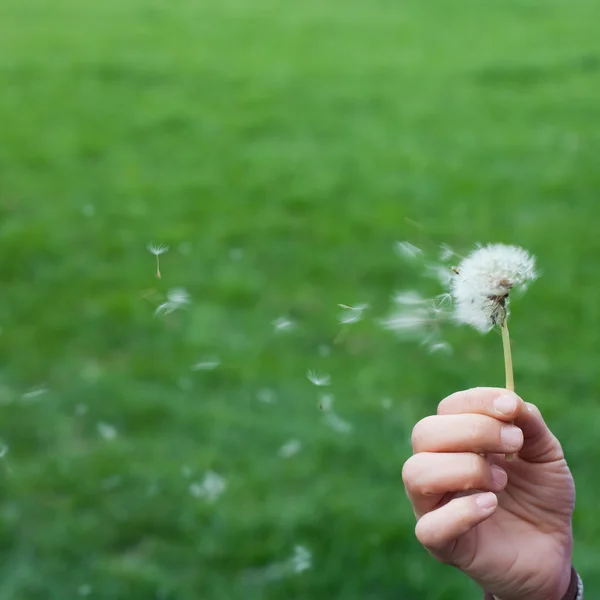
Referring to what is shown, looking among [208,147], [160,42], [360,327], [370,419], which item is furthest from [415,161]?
[160,42]

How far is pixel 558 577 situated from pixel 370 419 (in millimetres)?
1349

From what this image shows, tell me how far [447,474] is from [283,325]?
2.03m

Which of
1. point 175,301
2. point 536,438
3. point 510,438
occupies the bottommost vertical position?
point 175,301

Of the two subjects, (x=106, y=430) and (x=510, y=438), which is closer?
(x=510, y=438)

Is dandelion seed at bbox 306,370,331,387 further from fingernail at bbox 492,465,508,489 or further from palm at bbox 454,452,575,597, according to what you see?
fingernail at bbox 492,465,508,489

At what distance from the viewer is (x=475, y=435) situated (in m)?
1.10

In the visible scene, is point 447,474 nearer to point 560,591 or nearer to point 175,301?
point 560,591

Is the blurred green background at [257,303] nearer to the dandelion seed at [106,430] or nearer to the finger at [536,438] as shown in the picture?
the dandelion seed at [106,430]

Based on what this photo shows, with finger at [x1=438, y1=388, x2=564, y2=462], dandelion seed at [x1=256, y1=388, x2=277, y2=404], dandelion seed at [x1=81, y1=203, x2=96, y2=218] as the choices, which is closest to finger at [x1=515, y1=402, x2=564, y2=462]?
finger at [x1=438, y1=388, x2=564, y2=462]

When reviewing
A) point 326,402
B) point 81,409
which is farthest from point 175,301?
point 326,402

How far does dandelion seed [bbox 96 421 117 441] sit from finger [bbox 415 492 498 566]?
66.5 inches

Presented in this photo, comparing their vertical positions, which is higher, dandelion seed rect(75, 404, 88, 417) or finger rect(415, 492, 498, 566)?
finger rect(415, 492, 498, 566)

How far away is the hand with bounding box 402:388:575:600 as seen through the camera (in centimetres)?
110

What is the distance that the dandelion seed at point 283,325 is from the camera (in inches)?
122
